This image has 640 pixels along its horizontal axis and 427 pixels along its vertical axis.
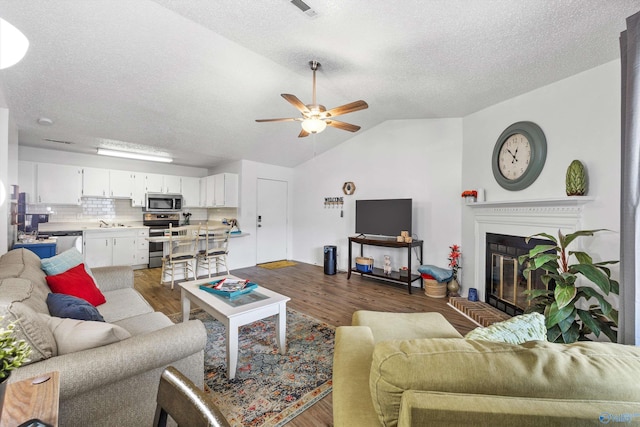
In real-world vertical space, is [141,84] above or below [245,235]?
above

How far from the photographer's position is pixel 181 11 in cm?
224

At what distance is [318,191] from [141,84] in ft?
12.1

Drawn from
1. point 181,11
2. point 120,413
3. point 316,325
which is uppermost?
point 181,11

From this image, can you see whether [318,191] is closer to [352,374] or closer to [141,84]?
[141,84]

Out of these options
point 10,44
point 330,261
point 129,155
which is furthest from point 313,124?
point 129,155

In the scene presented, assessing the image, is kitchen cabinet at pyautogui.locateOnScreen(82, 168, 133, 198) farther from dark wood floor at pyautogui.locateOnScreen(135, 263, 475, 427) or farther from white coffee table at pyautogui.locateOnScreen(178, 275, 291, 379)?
white coffee table at pyautogui.locateOnScreen(178, 275, 291, 379)

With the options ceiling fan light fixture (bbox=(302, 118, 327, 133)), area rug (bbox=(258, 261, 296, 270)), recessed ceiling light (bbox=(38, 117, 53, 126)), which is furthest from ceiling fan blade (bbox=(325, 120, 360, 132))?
recessed ceiling light (bbox=(38, 117, 53, 126))

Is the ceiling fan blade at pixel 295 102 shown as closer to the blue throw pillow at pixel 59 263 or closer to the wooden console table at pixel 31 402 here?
the wooden console table at pixel 31 402

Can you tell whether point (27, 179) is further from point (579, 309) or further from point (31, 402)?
point (579, 309)

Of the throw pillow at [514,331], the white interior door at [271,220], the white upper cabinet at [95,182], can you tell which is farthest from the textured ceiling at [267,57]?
the white interior door at [271,220]

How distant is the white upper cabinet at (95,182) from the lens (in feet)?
16.3

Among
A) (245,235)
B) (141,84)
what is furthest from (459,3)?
(245,235)

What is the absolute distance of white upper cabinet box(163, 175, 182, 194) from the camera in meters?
5.88

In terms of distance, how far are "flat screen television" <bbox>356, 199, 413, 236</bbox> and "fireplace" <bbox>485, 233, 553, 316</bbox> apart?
120 cm
